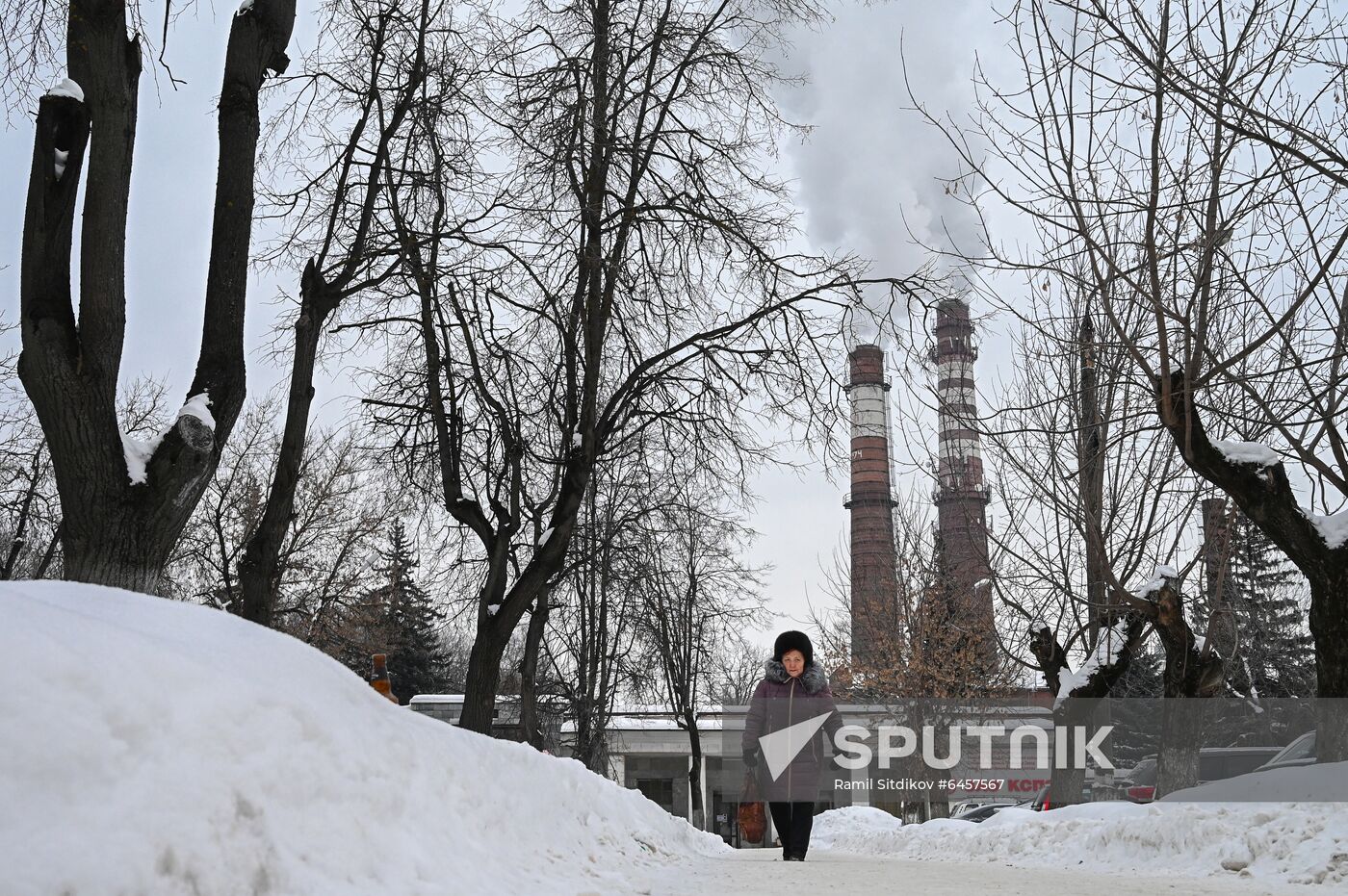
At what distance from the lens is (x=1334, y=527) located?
8.70 metres

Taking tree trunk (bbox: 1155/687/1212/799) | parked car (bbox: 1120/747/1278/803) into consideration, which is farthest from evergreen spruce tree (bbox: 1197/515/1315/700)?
tree trunk (bbox: 1155/687/1212/799)

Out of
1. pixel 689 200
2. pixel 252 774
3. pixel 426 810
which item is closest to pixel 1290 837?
pixel 426 810

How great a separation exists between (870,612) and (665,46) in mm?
25695

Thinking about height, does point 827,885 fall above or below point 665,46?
below

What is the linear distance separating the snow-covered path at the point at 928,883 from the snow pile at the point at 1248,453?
3696 millimetres

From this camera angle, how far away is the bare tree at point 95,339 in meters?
5.99

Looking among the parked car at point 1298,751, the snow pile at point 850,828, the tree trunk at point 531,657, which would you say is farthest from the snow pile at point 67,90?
the parked car at point 1298,751

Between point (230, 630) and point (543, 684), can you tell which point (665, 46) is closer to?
point (230, 630)

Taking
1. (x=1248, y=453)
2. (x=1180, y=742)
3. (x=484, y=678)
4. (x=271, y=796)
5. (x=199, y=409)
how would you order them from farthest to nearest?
(x=1180, y=742)
(x=484, y=678)
(x=1248, y=453)
(x=199, y=409)
(x=271, y=796)

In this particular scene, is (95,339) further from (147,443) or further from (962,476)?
(962,476)

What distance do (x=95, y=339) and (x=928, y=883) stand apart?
19.2ft

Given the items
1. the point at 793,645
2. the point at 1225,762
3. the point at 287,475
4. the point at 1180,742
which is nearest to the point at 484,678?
the point at 287,475

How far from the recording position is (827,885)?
5.94 meters

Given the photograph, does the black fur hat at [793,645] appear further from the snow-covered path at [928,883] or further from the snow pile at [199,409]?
the snow pile at [199,409]
